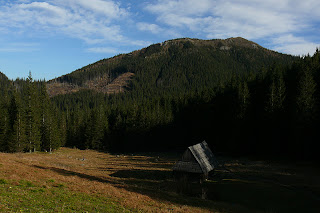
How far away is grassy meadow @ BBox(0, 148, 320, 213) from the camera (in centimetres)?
1525

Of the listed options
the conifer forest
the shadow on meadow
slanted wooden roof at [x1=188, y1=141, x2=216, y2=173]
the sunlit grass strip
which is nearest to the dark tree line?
the conifer forest

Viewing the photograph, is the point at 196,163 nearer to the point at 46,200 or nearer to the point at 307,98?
the point at 46,200

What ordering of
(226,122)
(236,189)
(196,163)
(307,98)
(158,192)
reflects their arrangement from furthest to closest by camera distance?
(226,122)
(307,98)
(196,163)
(236,189)
(158,192)

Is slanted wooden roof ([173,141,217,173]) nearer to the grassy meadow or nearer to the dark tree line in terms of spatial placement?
the grassy meadow

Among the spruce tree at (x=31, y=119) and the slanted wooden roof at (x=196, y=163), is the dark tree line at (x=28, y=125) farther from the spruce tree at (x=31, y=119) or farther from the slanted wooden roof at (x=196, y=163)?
the slanted wooden roof at (x=196, y=163)

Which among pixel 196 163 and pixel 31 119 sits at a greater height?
pixel 31 119

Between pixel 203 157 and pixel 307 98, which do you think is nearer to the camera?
pixel 203 157

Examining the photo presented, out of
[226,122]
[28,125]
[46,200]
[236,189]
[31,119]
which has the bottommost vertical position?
[236,189]

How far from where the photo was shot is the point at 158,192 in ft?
83.6

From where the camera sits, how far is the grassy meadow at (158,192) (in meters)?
15.3

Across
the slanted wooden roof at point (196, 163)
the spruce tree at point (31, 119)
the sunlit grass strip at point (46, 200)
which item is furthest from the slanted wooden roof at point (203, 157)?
Answer: the spruce tree at point (31, 119)

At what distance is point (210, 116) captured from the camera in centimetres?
7469

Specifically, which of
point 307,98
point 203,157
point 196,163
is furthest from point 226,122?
point 196,163

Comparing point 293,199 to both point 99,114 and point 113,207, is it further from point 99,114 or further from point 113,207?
point 99,114
